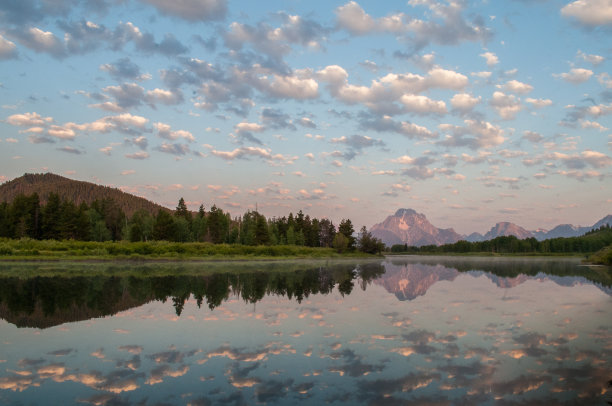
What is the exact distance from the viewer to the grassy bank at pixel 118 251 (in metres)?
70.7

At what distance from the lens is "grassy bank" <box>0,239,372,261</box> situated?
7069 centimetres

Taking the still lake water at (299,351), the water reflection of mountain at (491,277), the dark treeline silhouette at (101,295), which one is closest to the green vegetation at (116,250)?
the dark treeline silhouette at (101,295)

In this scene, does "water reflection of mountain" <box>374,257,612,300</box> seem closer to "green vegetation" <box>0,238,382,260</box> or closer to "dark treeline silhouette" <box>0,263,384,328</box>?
"dark treeline silhouette" <box>0,263,384,328</box>

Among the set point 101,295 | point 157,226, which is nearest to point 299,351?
point 101,295

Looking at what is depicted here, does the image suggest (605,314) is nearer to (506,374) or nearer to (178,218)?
(506,374)

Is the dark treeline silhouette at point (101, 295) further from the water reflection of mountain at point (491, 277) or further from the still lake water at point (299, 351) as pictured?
the water reflection of mountain at point (491, 277)

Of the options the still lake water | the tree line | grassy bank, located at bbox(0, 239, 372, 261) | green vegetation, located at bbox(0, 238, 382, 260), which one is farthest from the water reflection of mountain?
the tree line

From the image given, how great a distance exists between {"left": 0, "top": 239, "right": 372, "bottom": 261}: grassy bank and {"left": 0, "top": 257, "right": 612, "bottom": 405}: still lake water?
159 feet

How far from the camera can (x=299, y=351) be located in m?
15.0

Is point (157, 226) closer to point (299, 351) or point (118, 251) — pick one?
point (118, 251)

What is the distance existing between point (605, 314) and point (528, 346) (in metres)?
12.3

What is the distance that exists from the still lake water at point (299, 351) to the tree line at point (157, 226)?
81.6m

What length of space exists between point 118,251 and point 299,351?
73.4 m

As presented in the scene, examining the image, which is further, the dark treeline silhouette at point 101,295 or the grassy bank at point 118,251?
the grassy bank at point 118,251
